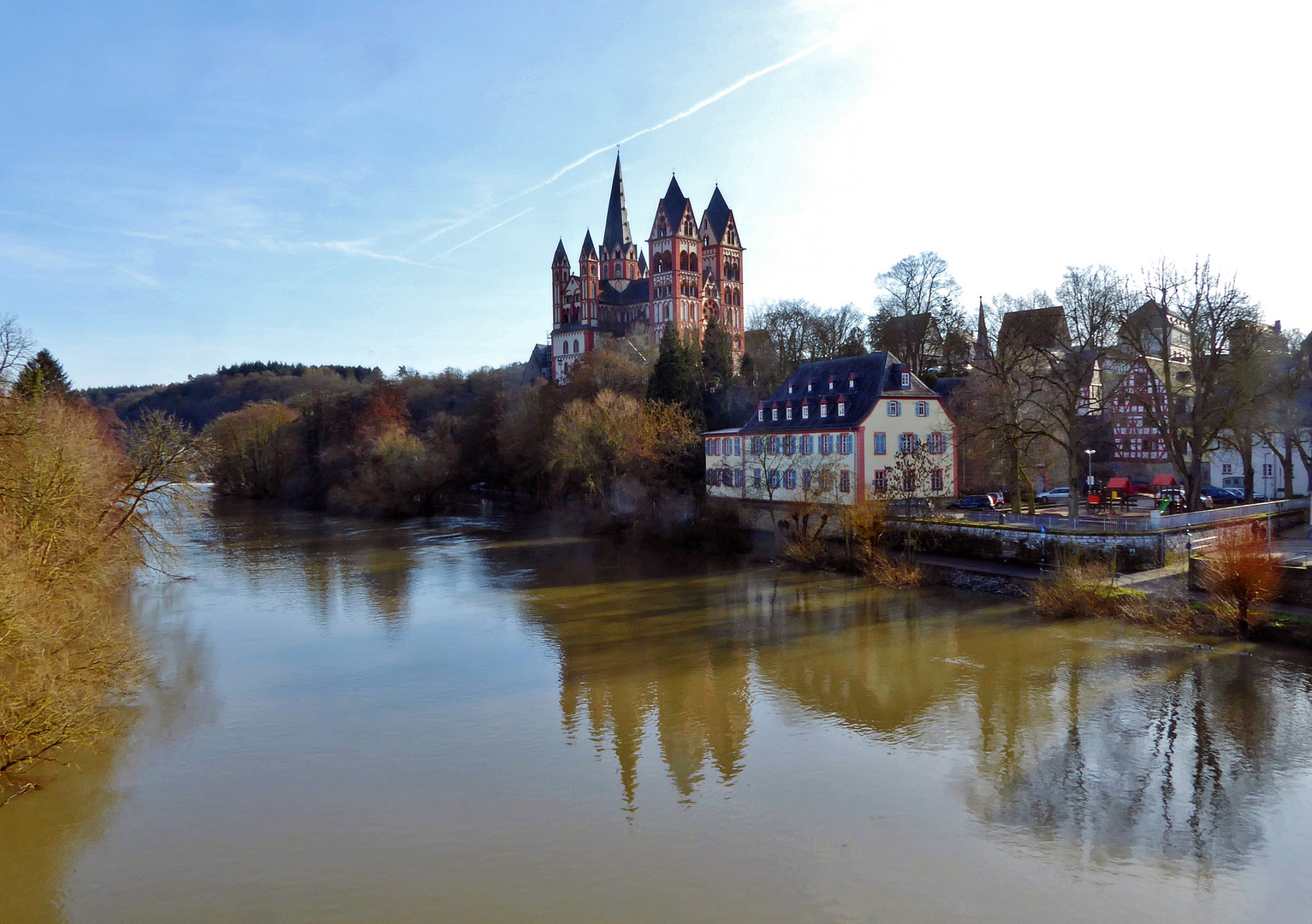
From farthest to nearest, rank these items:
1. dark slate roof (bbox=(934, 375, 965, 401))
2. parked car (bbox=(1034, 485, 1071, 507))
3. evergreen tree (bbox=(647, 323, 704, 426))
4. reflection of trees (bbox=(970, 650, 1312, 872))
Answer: evergreen tree (bbox=(647, 323, 704, 426))
dark slate roof (bbox=(934, 375, 965, 401))
parked car (bbox=(1034, 485, 1071, 507))
reflection of trees (bbox=(970, 650, 1312, 872))

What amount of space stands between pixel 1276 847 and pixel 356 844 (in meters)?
11.4

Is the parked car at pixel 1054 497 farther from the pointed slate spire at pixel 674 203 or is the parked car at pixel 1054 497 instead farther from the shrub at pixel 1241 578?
the pointed slate spire at pixel 674 203

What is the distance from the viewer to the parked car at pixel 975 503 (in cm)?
3550

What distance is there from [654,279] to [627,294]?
5.48 meters

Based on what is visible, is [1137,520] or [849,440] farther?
[849,440]

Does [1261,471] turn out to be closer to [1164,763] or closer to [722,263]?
[1164,763]

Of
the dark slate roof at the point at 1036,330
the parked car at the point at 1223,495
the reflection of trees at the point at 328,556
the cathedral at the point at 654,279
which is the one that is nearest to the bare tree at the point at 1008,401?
the dark slate roof at the point at 1036,330

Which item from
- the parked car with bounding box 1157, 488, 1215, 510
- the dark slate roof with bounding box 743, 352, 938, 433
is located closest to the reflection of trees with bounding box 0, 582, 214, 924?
the dark slate roof with bounding box 743, 352, 938, 433

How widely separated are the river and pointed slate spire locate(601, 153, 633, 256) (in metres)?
78.8

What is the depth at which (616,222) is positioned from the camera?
9756cm

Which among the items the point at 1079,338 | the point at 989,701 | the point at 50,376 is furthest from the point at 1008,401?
the point at 50,376

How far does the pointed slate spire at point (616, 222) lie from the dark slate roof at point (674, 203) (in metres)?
6.28

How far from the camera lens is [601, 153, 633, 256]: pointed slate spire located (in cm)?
9544

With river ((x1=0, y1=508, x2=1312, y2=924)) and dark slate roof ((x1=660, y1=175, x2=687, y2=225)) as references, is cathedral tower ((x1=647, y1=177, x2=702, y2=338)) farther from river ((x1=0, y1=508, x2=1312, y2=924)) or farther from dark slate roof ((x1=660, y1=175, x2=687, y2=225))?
river ((x1=0, y1=508, x2=1312, y2=924))
